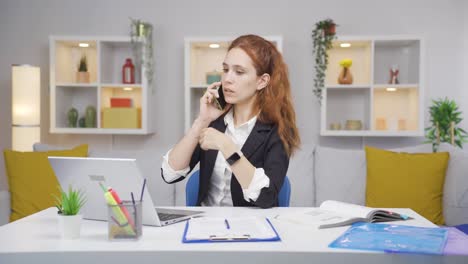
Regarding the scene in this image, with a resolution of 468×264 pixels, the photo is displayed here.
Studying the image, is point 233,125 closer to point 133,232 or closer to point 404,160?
point 133,232

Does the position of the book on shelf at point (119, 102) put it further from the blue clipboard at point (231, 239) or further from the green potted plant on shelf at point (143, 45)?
the blue clipboard at point (231, 239)

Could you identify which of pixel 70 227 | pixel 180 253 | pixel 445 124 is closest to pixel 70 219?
pixel 70 227

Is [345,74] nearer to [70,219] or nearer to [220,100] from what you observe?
[220,100]

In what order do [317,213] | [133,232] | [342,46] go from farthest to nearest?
[342,46], [317,213], [133,232]

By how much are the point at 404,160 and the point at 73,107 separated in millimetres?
3015

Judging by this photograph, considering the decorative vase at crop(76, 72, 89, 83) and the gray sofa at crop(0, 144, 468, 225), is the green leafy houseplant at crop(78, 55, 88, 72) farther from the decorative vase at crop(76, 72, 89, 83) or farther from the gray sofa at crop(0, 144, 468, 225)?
the gray sofa at crop(0, 144, 468, 225)

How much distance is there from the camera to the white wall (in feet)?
15.4

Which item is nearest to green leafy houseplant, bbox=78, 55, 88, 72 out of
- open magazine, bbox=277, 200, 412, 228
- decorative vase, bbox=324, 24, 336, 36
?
decorative vase, bbox=324, 24, 336, 36

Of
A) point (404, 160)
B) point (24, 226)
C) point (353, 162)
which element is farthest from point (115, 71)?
point (24, 226)

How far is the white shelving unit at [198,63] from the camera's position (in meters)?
4.46

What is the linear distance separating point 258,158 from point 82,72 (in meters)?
2.90

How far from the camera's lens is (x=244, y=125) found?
223 cm

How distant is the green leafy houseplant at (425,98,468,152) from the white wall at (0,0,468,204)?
0.82ft

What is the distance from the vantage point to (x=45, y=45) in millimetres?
4961
